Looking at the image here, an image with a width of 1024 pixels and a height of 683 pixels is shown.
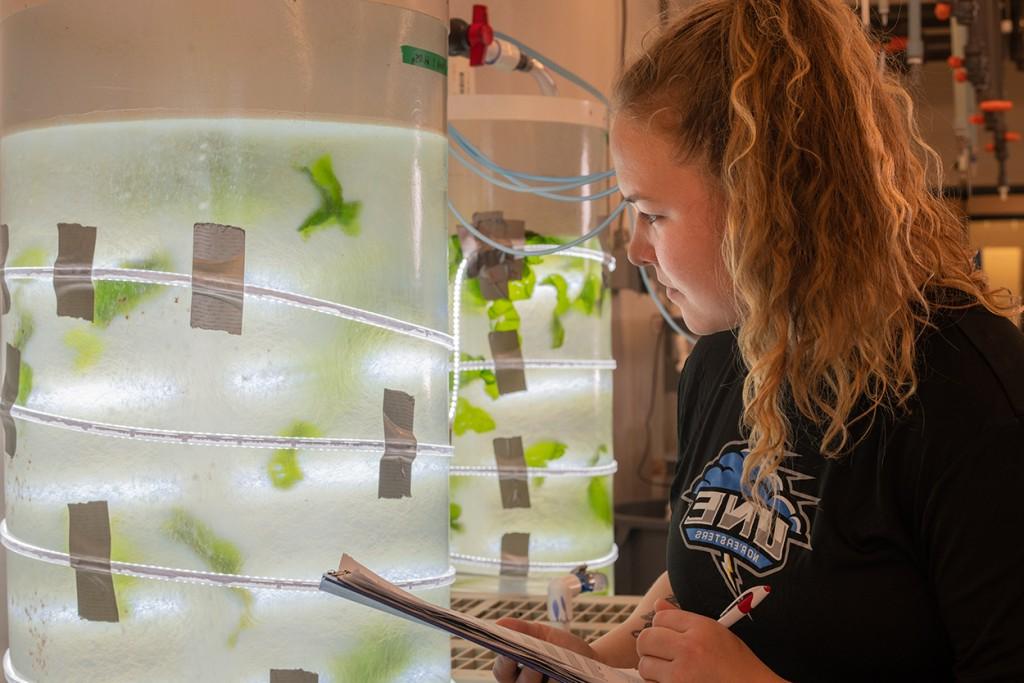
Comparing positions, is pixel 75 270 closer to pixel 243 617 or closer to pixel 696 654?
pixel 243 617

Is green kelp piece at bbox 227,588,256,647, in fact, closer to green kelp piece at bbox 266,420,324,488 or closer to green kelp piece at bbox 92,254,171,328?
green kelp piece at bbox 266,420,324,488

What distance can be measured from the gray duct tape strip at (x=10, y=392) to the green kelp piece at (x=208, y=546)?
8.6 inches

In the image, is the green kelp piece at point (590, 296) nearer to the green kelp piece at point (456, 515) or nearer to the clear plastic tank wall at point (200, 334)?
the green kelp piece at point (456, 515)

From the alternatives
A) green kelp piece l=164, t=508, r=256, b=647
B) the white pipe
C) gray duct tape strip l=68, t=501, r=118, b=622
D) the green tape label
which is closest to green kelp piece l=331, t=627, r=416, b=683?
green kelp piece l=164, t=508, r=256, b=647

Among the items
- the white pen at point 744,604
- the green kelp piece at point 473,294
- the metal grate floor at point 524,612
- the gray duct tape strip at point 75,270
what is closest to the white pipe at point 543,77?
the green kelp piece at point 473,294

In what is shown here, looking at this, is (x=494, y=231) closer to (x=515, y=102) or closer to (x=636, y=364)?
(x=515, y=102)

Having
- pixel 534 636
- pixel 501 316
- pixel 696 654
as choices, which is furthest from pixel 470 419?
pixel 696 654

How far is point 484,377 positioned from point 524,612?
42 centimetres

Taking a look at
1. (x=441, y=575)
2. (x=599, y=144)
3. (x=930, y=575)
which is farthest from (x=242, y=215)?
(x=599, y=144)

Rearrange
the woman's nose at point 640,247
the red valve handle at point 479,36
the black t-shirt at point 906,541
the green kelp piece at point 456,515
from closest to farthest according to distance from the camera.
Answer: the black t-shirt at point 906,541 < the woman's nose at point 640,247 < the red valve handle at point 479,36 < the green kelp piece at point 456,515

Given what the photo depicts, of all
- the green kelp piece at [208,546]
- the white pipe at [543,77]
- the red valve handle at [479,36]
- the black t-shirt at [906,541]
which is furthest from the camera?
the white pipe at [543,77]

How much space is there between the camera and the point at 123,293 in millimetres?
1160

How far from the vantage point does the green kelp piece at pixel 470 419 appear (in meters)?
2.06

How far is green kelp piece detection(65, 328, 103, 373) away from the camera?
1172 mm
